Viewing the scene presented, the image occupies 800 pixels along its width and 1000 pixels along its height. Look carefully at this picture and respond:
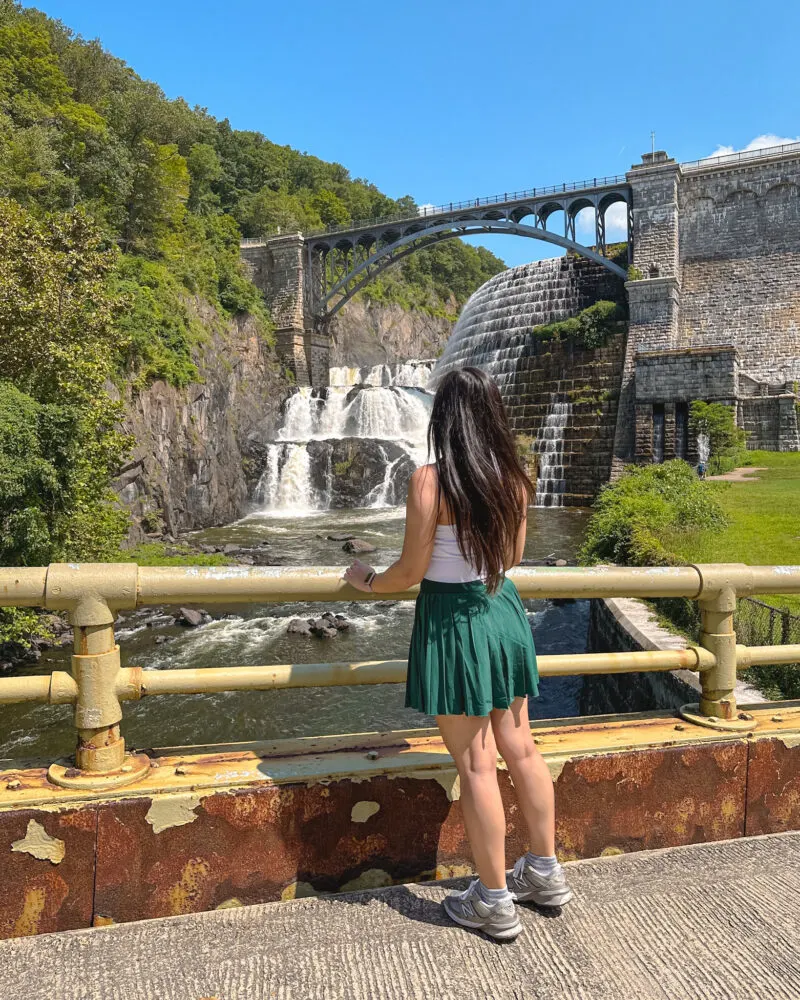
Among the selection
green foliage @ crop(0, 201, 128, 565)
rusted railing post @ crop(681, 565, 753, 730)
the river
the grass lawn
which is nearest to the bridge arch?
the grass lawn

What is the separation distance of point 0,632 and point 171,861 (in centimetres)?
830

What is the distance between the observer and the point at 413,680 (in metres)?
2.18

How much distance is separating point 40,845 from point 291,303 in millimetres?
42506

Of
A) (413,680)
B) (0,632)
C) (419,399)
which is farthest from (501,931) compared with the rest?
(419,399)

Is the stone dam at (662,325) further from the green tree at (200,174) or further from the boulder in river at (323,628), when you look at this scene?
the green tree at (200,174)

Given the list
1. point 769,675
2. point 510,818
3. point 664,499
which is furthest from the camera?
point 664,499

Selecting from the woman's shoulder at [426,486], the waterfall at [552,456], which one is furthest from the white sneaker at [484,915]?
the waterfall at [552,456]

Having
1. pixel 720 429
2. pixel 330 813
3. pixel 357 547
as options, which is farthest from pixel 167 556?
pixel 720 429

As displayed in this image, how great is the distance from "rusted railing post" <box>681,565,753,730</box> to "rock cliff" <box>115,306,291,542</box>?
677 inches

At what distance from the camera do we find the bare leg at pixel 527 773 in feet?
7.32

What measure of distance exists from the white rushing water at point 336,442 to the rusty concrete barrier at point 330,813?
26173 mm

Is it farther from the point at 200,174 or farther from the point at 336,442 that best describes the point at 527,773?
the point at 200,174

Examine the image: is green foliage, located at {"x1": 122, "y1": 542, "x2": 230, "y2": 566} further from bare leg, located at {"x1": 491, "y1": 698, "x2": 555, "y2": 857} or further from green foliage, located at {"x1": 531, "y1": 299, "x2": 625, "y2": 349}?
green foliage, located at {"x1": 531, "y1": 299, "x2": 625, "y2": 349}

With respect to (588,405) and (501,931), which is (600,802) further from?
(588,405)
